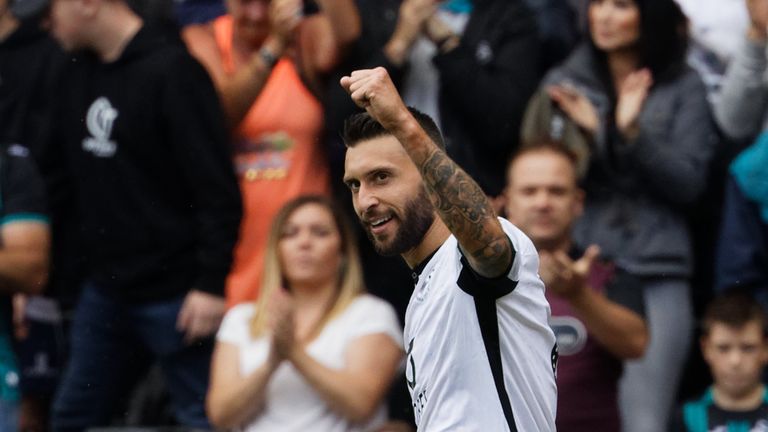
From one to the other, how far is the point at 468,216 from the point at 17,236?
12.5 feet

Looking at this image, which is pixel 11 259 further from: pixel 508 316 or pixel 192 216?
pixel 508 316

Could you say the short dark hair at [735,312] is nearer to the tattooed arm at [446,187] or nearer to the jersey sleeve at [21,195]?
the tattooed arm at [446,187]

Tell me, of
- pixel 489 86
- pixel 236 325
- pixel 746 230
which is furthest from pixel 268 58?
pixel 746 230

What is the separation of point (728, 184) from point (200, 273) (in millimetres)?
2443

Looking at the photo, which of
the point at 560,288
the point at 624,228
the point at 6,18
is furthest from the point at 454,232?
the point at 6,18

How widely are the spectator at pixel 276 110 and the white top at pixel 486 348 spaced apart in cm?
289

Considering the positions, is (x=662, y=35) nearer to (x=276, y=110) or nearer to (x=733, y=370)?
(x=733, y=370)

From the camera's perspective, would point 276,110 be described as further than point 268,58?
Yes

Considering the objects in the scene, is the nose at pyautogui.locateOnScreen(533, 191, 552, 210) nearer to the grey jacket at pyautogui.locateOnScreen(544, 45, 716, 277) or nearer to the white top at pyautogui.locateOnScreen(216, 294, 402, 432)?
the grey jacket at pyautogui.locateOnScreen(544, 45, 716, 277)

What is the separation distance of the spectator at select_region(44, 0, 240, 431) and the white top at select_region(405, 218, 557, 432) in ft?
8.86

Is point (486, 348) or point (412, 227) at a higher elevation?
point (412, 227)

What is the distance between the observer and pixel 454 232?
466 cm

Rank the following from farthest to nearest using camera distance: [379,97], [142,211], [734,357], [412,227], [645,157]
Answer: [142,211], [645,157], [734,357], [412,227], [379,97]

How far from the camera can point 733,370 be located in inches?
283
